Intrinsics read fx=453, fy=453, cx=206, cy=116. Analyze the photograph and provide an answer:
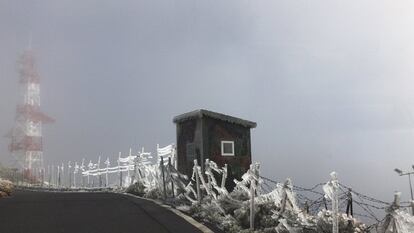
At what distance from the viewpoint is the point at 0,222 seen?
11.8 meters

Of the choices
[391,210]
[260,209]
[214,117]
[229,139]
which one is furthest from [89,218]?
[391,210]

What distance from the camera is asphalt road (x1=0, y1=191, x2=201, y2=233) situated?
428 inches

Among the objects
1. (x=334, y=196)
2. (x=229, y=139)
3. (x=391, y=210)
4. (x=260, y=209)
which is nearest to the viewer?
(x=391, y=210)

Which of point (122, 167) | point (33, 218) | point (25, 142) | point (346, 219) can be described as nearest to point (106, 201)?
point (33, 218)

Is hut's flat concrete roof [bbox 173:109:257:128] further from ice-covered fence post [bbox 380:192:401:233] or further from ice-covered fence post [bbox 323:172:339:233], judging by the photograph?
ice-covered fence post [bbox 380:192:401:233]

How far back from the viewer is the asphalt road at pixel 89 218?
35.7 feet

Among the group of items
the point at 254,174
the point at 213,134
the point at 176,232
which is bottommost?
the point at 176,232

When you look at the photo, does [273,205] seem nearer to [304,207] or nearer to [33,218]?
[304,207]

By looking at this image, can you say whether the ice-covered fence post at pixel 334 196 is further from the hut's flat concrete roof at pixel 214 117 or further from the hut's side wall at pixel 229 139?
the hut's flat concrete roof at pixel 214 117

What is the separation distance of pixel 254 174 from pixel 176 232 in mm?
2350

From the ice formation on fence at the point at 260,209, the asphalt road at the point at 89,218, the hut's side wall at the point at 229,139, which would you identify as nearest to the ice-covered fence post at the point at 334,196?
the ice formation on fence at the point at 260,209

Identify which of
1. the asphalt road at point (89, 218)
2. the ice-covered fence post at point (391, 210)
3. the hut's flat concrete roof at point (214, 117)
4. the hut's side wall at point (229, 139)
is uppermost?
the hut's flat concrete roof at point (214, 117)

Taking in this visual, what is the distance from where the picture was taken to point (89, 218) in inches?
489

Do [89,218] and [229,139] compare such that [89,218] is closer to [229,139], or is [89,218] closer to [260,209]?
[260,209]
